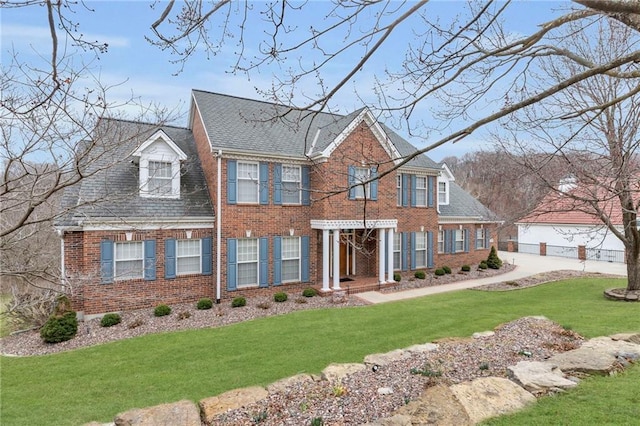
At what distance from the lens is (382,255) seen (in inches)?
595

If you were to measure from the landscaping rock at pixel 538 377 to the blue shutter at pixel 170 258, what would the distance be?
1071 centimetres

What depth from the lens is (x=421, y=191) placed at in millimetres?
17969

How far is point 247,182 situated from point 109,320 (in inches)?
252

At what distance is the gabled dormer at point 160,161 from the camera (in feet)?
39.6

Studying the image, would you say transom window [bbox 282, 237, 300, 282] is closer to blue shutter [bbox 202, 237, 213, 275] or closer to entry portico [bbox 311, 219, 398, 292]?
entry portico [bbox 311, 219, 398, 292]

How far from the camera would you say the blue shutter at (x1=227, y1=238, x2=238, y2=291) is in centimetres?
1283

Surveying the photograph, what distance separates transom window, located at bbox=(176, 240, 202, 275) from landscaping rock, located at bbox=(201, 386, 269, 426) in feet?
28.8

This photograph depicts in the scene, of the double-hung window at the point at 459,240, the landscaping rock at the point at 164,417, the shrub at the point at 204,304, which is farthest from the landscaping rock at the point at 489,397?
the double-hung window at the point at 459,240

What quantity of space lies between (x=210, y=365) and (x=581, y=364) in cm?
655

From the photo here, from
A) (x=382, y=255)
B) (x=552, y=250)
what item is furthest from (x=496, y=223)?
(x=382, y=255)

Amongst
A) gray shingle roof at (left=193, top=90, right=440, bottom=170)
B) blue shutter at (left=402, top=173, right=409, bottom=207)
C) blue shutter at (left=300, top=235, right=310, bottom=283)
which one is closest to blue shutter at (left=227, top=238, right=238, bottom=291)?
blue shutter at (left=300, top=235, right=310, bottom=283)

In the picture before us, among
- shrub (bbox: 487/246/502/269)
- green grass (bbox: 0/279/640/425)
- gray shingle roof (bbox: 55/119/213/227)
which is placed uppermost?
gray shingle roof (bbox: 55/119/213/227)

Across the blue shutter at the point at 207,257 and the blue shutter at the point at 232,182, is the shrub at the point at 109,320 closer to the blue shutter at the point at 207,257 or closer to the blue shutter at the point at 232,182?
the blue shutter at the point at 207,257

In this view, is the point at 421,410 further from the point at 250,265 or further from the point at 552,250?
the point at 552,250
